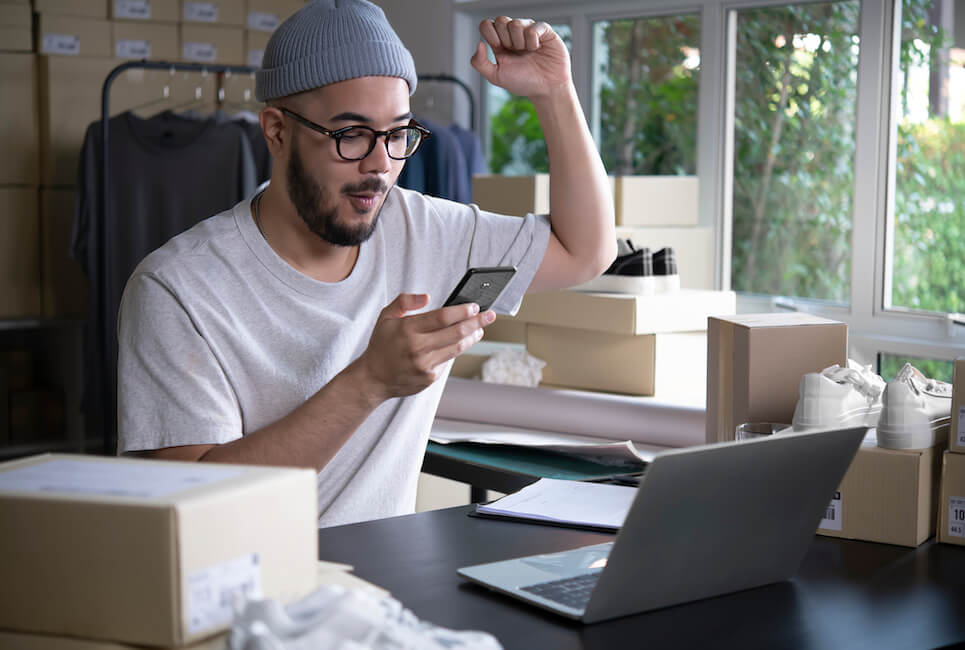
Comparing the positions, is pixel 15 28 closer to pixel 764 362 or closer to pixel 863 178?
pixel 863 178

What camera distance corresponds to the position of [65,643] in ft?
A: 2.67

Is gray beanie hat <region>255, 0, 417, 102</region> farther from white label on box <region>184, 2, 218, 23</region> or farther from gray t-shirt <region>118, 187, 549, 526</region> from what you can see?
white label on box <region>184, 2, 218, 23</region>

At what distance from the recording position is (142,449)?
1.53 m

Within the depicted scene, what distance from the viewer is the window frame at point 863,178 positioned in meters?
3.02

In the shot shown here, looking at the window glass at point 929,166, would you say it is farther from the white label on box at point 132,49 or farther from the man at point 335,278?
the white label on box at point 132,49

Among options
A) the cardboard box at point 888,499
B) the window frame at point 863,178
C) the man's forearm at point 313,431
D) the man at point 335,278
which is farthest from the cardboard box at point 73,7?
the cardboard box at point 888,499

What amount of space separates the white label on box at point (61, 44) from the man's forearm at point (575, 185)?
264 centimetres

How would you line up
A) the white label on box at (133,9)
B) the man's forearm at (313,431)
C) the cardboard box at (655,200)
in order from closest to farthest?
the man's forearm at (313,431), the cardboard box at (655,200), the white label on box at (133,9)

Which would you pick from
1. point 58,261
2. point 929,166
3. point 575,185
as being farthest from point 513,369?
point 58,261

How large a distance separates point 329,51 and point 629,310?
1.09 metres

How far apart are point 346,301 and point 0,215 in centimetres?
268

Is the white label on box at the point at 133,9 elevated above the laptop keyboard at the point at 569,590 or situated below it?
above

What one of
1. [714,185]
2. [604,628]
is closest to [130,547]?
[604,628]

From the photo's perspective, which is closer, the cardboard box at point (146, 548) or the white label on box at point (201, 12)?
the cardboard box at point (146, 548)
